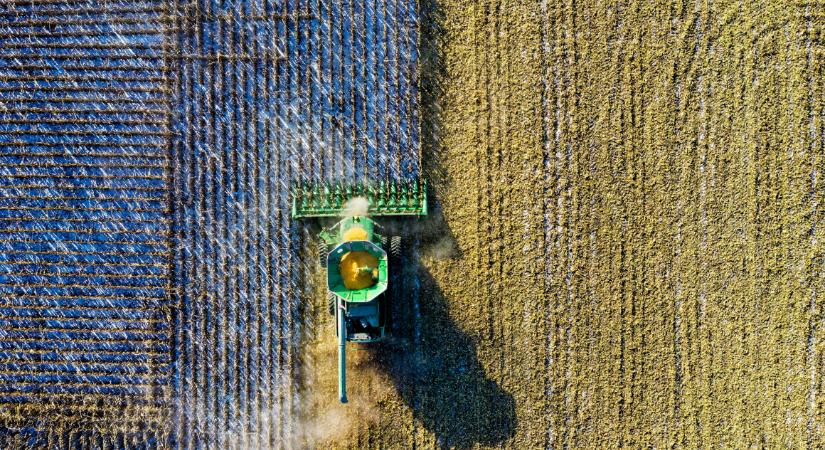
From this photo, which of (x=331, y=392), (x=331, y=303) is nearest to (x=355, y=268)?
A: (x=331, y=303)

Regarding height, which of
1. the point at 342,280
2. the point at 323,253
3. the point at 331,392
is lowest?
the point at 331,392

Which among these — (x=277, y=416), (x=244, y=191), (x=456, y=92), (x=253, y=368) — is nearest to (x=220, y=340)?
(x=253, y=368)

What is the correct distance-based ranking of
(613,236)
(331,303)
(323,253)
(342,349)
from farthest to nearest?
1. (613,236)
2. (331,303)
3. (323,253)
4. (342,349)

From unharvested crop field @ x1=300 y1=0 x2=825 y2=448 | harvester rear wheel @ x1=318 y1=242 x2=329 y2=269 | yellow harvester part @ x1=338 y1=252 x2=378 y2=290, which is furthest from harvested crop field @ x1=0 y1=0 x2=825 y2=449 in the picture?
yellow harvester part @ x1=338 y1=252 x2=378 y2=290

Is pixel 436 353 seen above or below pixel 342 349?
below

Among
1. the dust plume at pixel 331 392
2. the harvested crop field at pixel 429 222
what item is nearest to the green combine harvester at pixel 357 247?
the harvested crop field at pixel 429 222

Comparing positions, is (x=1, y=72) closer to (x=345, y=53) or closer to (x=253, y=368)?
(x=345, y=53)

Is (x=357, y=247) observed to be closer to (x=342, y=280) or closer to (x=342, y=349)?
(x=342, y=280)
